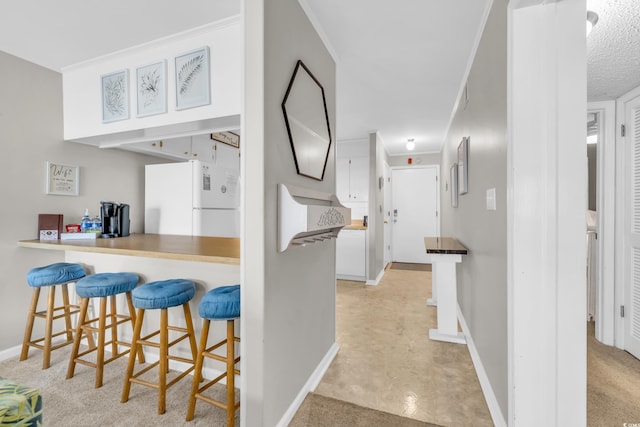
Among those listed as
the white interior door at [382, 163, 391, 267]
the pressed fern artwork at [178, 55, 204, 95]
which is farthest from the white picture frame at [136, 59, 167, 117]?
the white interior door at [382, 163, 391, 267]

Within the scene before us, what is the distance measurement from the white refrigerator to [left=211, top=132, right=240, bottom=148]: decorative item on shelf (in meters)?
0.84

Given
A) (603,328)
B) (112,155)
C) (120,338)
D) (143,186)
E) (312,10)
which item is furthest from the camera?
(143,186)

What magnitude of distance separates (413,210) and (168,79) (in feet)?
16.3

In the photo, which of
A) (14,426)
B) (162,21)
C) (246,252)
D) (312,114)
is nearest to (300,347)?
(246,252)

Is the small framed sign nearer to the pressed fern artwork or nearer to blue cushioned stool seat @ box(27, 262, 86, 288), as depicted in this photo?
blue cushioned stool seat @ box(27, 262, 86, 288)

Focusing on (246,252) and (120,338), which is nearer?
(246,252)

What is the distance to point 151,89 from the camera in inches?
80.7

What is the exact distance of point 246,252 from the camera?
4.34ft

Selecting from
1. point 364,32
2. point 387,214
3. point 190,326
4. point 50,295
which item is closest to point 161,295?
point 190,326

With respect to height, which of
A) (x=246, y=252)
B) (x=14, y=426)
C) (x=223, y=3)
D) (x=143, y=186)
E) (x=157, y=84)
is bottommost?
(x=14, y=426)

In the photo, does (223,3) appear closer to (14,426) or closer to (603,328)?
(14,426)

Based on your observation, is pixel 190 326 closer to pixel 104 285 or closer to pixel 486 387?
pixel 104 285

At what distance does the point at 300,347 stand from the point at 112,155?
2458 mm

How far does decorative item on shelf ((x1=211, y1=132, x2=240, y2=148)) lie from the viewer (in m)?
3.52
